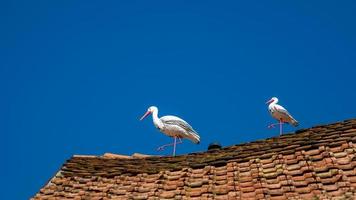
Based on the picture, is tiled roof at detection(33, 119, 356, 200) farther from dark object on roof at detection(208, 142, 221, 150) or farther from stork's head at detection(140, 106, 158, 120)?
stork's head at detection(140, 106, 158, 120)

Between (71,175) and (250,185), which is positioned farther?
(71,175)

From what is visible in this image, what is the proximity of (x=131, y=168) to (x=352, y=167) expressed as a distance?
351 cm

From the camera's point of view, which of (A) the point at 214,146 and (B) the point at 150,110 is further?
(B) the point at 150,110

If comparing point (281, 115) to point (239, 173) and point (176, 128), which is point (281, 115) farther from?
point (239, 173)

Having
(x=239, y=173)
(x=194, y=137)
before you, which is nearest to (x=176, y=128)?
(x=194, y=137)

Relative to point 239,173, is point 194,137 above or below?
above

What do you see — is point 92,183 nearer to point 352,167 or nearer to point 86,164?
point 86,164

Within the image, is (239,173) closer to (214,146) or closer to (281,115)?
(214,146)

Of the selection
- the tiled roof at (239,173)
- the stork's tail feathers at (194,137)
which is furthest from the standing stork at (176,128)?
the tiled roof at (239,173)

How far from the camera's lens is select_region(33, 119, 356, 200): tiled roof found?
6.95m

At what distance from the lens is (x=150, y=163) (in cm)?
959

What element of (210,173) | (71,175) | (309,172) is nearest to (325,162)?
(309,172)

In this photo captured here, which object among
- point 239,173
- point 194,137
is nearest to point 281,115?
point 194,137

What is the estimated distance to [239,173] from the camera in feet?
26.1
